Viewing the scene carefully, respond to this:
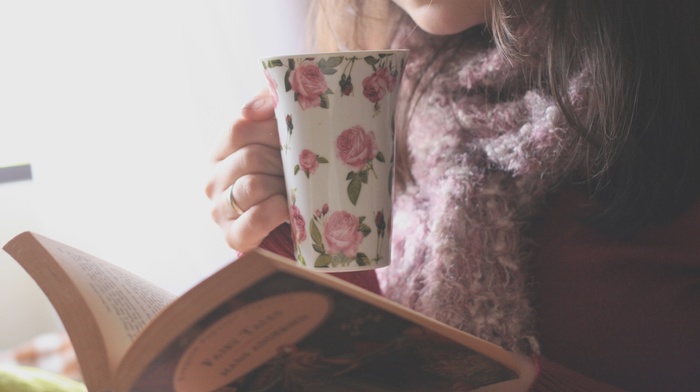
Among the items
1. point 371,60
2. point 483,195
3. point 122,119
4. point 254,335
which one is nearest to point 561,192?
point 483,195

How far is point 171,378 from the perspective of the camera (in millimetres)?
506

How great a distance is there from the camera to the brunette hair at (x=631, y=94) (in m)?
0.72

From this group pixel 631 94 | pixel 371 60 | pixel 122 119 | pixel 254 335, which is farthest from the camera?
pixel 122 119

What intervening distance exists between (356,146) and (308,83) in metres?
0.07

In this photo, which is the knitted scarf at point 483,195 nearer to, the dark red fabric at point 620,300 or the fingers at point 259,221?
the dark red fabric at point 620,300

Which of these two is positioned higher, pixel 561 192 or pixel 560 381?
pixel 561 192

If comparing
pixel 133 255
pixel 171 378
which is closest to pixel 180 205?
pixel 133 255

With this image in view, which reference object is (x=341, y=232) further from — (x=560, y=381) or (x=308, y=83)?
(x=560, y=381)

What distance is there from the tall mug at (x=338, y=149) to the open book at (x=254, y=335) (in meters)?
0.13

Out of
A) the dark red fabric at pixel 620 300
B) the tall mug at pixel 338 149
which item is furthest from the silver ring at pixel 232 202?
the dark red fabric at pixel 620 300

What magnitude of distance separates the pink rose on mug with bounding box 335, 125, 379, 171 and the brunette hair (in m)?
0.21

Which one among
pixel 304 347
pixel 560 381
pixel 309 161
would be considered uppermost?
pixel 309 161

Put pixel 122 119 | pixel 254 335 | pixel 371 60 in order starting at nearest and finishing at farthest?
pixel 254 335 → pixel 371 60 → pixel 122 119

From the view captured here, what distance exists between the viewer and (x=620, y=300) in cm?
76
